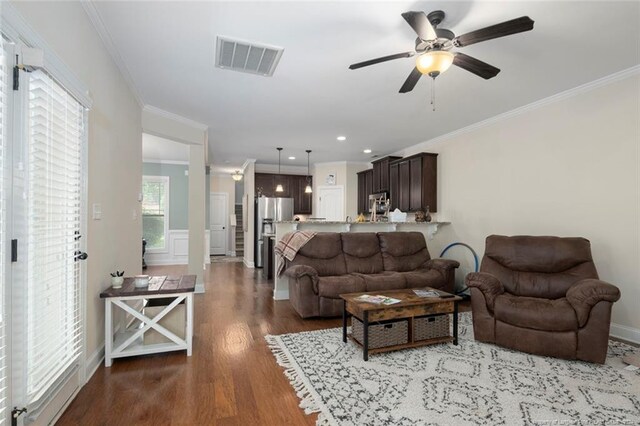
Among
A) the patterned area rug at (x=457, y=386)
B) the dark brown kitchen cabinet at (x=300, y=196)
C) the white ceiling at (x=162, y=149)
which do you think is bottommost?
the patterned area rug at (x=457, y=386)

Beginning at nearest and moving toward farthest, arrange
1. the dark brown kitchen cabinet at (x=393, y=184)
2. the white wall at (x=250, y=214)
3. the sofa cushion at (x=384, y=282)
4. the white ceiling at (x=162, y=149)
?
the sofa cushion at (x=384, y=282)
the white ceiling at (x=162, y=149)
the dark brown kitchen cabinet at (x=393, y=184)
the white wall at (x=250, y=214)

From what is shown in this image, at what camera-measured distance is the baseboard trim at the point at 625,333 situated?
10.1ft

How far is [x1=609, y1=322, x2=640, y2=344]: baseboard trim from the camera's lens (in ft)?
10.1

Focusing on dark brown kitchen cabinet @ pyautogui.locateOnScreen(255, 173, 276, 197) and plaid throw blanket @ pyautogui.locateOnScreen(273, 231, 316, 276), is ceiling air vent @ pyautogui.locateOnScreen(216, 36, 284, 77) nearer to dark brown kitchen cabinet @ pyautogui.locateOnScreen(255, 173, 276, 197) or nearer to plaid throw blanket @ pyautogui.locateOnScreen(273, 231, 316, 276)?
plaid throw blanket @ pyautogui.locateOnScreen(273, 231, 316, 276)

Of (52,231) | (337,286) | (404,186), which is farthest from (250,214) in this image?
(52,231)

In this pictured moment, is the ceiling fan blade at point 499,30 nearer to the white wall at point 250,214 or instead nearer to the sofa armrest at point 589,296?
the sofa armrest at point 589,296

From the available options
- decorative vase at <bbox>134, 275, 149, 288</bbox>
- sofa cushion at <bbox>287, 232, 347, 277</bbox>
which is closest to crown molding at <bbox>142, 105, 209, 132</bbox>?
decorative vase at <bbox>134, 275, 149, 288</bbox>

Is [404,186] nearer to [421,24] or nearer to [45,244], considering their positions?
[421,24]

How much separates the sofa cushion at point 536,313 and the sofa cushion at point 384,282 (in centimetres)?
122

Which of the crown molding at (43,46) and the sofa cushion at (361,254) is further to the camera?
the sofa cushion at (361,254)

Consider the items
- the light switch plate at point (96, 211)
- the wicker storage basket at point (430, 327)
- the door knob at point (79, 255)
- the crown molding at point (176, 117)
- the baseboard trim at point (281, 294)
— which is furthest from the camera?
the baseboard trim at point (281, 294)

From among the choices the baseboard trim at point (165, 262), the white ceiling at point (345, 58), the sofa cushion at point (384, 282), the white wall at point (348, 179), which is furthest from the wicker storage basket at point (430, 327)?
the baseboard trim at point (165, 262)

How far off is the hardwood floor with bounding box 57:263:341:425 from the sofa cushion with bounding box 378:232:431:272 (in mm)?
1378

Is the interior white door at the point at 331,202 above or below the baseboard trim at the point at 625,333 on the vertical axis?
above
